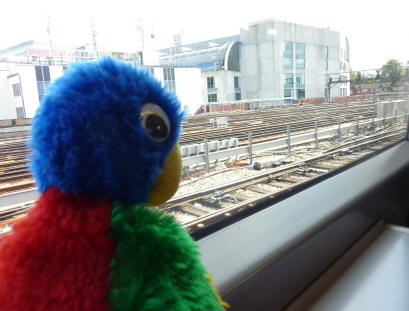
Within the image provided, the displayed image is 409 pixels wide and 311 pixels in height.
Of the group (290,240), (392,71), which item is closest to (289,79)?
(290,240)

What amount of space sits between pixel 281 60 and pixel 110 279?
1490 mm

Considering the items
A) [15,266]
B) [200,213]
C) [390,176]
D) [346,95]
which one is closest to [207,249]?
[200,213]

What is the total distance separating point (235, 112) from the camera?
1352 millimetres

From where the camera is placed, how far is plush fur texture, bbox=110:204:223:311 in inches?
11.9

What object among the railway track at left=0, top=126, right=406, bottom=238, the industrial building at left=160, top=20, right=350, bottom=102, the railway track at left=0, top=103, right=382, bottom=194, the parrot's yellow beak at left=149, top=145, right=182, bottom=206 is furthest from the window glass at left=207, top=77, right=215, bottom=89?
the parrot's yellow beak at left=149, top=145, right=182, bottom=206

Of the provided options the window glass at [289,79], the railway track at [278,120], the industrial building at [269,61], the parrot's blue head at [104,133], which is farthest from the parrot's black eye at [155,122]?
the window glass at [289,79]

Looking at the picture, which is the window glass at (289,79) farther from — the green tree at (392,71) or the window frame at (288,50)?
the green tree at (392,71)

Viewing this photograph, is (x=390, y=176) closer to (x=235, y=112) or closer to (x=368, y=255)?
(x=368, y=255)

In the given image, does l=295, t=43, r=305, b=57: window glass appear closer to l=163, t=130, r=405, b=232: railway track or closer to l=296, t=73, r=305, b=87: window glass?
l=296, t=73, r=305, b=87: window glass

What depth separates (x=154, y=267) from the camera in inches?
12.8

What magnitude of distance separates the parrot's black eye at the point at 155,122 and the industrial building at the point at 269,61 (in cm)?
67

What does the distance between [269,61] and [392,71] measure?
1604mm

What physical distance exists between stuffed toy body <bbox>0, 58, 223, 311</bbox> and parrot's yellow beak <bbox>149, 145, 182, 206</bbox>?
1 centimetres

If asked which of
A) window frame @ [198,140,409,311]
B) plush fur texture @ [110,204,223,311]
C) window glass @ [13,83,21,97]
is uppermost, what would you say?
window glass @ [13,83,21,97]
